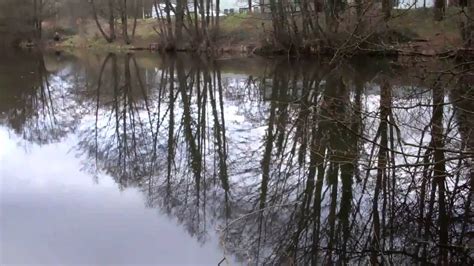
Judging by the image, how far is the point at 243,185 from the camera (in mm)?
6340

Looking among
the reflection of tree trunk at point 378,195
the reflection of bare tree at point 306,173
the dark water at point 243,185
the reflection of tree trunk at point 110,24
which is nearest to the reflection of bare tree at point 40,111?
the dark water at point 243,185

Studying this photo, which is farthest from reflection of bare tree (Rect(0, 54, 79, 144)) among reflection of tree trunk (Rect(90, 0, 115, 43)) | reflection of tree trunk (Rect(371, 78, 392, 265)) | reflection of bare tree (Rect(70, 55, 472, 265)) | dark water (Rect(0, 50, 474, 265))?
reflection of tree trunk (Rect(90, 0, 115, 43))

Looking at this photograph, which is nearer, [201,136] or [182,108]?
[201,136]

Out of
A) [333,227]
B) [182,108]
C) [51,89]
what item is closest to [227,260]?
[333,227]

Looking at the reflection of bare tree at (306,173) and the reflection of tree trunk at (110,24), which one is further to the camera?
the reflection of tree trunk at (110,24)

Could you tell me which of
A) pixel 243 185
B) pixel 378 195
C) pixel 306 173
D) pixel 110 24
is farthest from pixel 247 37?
pixel 378 195

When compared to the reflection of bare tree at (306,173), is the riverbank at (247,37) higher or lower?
higher

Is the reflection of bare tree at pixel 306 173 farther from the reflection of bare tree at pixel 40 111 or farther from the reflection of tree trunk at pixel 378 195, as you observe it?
the reflection of bare tree at pixel 40 111

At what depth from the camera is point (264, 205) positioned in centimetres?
563

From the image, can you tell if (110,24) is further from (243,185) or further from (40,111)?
(243,185)

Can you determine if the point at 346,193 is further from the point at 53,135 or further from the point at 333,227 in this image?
the point at 53,135

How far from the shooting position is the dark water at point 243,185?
4.57 meters

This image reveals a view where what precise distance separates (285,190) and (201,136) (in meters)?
3.37

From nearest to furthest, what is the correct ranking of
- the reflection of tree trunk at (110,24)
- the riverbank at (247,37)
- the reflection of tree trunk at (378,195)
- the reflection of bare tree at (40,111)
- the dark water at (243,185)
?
the reflection of tree trunk at (378,195) → the dark water at (243,185) → the reflection of bare tree at (40,111) → the riverbank at (247,37) → the reflection of tree trunk at (110,24)
